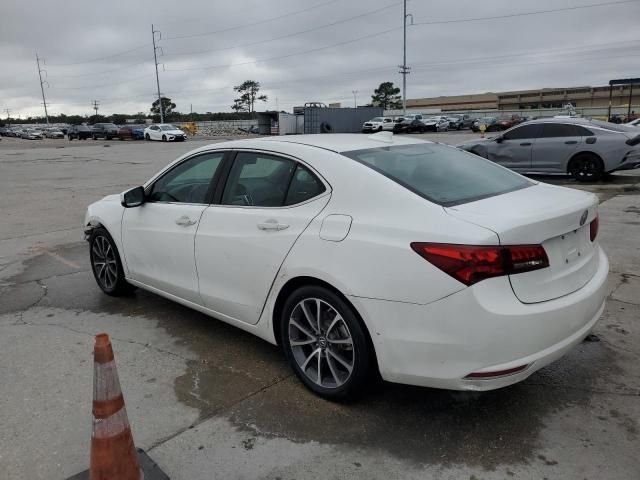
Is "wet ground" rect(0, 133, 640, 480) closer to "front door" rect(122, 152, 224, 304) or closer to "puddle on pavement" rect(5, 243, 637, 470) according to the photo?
"puddle on pavement" rect(5, 243, 637, 470)

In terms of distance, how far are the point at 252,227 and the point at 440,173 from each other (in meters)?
1.25

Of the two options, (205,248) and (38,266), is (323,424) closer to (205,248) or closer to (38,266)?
(205,248)

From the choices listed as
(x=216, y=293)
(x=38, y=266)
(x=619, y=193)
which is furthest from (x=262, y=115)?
(x=216, y=293)

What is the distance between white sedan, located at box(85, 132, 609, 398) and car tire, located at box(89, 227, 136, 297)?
0.96 metres

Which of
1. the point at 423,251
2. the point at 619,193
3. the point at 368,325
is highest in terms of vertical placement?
the point at 423,251

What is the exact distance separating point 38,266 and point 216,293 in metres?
3.85

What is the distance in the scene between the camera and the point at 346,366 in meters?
3.11

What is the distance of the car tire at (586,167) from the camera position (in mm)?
12500

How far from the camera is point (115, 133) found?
51.8 m

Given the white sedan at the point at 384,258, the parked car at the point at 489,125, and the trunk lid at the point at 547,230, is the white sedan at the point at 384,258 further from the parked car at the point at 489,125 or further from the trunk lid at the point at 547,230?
the parked car at the point at 489,125

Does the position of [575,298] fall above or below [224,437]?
Answer: above

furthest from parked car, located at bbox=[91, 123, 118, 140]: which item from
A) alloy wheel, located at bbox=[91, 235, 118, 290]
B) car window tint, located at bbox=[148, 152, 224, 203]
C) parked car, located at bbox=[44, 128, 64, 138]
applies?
car window tint, located at bbox=[148, 152, 224, 203]

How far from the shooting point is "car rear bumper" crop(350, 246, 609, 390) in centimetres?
256

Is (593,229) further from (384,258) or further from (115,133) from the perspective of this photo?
(115,133)
